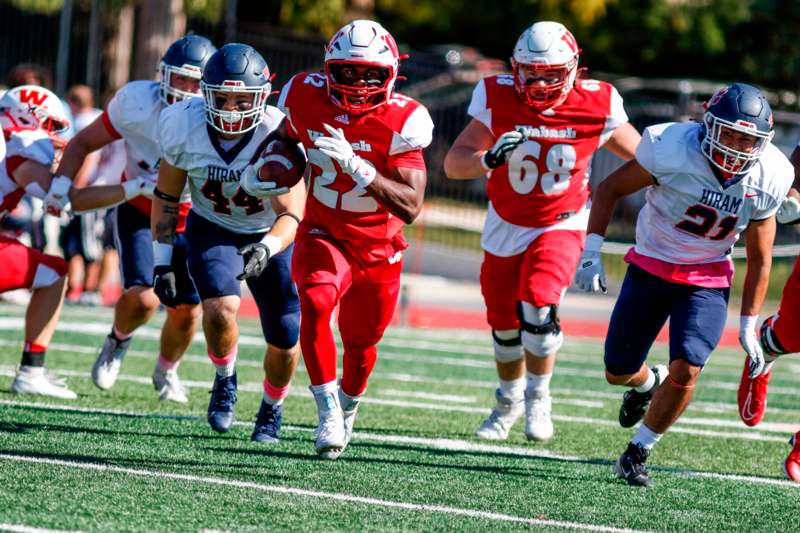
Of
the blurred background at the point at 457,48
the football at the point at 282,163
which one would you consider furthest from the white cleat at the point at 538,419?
the blurred background at the point at 457,48

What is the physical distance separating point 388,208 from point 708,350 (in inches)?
57.8

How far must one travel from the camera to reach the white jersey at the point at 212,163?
19.3 feet

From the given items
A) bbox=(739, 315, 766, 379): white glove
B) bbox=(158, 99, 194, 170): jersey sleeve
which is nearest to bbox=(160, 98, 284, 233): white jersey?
bbox=(158, 99, 194, 170): jersey sleeve

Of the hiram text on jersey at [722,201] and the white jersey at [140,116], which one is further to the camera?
the white jersey at [140,116]

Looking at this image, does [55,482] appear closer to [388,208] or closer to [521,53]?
[388,208]

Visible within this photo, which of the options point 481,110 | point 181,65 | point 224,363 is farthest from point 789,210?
point 181,65

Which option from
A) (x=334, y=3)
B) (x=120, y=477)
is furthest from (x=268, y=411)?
(x=334, y=3)

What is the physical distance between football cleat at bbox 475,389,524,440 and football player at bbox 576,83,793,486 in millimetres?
892

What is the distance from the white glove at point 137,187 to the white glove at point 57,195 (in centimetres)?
29

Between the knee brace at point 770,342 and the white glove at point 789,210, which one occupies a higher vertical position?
the white glove at point 789,210

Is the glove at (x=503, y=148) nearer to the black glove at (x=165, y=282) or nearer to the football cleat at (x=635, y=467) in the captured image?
the football cleat at (x=635, y=467)

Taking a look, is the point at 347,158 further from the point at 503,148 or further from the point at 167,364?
the point at 167,364

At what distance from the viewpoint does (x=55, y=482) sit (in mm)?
4648

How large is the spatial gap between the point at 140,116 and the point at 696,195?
291 cm
